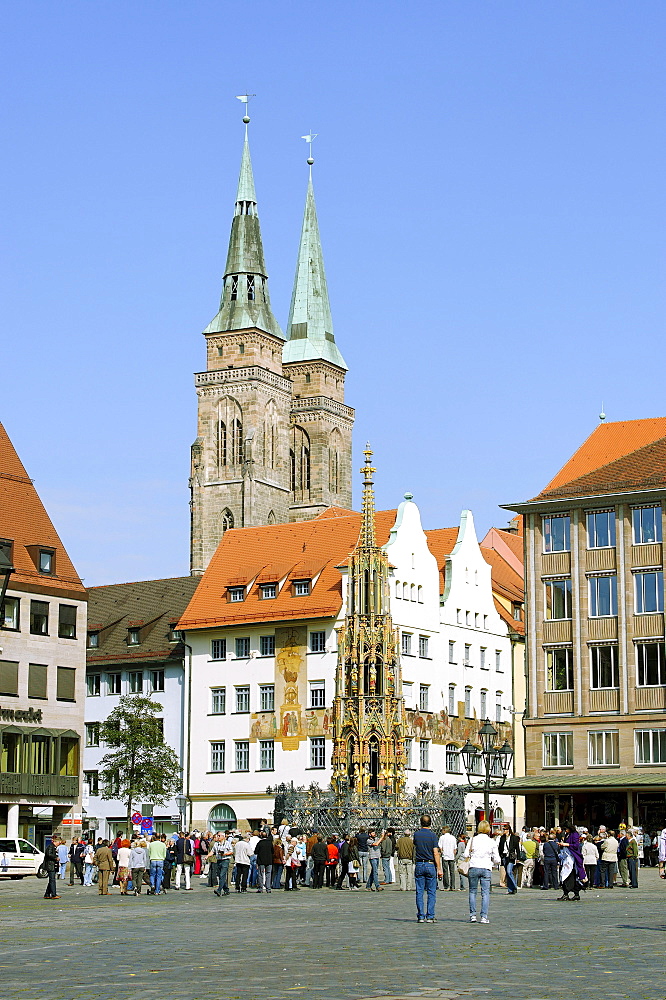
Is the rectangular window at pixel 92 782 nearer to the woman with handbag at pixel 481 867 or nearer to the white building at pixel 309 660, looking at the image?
the white building at pixel 309 660

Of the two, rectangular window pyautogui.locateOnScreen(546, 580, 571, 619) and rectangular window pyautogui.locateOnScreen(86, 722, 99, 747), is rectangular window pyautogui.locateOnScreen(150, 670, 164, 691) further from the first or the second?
rectangular window pyautogui.locateOnScreen(546, 580, 571, 619)

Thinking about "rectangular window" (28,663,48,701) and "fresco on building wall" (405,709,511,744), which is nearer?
"rectangular window" (28,663,48,701)

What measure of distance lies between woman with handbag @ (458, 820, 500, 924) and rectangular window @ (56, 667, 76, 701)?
46.2m

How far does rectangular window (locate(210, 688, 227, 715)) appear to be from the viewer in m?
74.3

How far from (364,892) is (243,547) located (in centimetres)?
4347

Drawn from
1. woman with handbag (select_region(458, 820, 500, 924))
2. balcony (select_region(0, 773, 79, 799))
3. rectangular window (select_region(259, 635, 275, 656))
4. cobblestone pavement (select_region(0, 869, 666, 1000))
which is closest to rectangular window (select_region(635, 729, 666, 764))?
rectangular window (select_region(259, 635, 275, 656))

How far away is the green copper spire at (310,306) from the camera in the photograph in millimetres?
143000

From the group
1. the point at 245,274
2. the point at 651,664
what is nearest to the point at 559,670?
the point at 651,664

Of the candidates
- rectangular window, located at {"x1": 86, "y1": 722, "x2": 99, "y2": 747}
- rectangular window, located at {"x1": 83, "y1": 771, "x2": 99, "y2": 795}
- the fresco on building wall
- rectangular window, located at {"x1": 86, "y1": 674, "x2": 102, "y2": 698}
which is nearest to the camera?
the fresco on building wall

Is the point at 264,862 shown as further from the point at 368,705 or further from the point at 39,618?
the point at 39,618

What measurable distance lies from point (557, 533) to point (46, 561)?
21.0 metres

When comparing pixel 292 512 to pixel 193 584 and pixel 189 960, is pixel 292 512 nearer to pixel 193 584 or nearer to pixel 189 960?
pixel 193 584

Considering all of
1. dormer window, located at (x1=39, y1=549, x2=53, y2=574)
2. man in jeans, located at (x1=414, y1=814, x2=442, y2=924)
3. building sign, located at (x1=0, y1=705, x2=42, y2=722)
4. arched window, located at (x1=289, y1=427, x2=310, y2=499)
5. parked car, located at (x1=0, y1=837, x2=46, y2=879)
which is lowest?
parked car, located at (x1=0, y1=837, x2=46, y2=879)

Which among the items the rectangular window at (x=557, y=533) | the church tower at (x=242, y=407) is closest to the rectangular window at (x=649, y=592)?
the rectangular window at (x=557, y=533)
